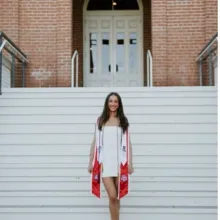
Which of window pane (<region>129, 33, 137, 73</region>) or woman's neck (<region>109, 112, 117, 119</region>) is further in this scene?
window pane (<region>129, 33, 137, 73</region>)

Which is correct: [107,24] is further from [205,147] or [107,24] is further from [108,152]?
[108,152]

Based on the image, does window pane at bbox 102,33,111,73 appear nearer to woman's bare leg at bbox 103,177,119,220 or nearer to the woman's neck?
the woman's neck

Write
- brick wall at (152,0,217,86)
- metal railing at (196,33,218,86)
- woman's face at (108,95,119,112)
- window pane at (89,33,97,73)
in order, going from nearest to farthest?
woman's face at (108,95,119,112)
metal railing at (196,33,218,86)
brick wall at (152,0,217,86)
window pane at (89,33,97,73)

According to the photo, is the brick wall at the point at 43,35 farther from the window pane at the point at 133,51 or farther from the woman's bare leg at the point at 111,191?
the woman's bare leg at the point at 111,191

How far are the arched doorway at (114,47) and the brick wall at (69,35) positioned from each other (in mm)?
2202

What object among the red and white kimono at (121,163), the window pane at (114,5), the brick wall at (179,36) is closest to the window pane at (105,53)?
the window pane at (114,5)

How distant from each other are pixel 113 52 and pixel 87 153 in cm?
642

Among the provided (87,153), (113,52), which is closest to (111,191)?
(87,153)

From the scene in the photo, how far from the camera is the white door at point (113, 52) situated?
12.9 metres

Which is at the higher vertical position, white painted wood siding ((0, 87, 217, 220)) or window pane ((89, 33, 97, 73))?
window pane ((89, 33, 97, 73))

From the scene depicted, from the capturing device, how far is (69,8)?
1086cm

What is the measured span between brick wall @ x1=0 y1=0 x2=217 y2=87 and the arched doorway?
220 cm

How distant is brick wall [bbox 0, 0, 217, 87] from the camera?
1066 cm

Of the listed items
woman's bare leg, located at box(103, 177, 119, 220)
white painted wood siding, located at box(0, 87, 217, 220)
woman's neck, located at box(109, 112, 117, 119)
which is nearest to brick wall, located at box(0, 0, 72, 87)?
white painted wood siding, located at box(0, 87, 217, 220)
